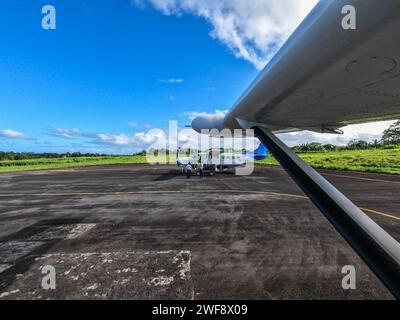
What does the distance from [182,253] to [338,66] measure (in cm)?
438

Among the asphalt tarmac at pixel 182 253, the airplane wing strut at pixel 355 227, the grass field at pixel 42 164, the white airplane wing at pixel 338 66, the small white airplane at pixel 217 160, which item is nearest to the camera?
the white airplane wing at pixel 338 66

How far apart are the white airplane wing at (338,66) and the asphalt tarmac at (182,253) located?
2.77 metres

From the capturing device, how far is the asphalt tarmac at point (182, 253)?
135 inches

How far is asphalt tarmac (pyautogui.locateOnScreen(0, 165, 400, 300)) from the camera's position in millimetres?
3426

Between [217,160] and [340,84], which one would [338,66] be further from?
[217,160]

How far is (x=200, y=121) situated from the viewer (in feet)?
12.2

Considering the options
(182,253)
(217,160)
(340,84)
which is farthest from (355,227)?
(217,160)

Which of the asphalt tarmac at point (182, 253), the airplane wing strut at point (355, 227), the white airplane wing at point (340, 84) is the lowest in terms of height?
the asphalt tarmac at point (182, 253)

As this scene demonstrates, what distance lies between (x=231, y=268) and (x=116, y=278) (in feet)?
6.25

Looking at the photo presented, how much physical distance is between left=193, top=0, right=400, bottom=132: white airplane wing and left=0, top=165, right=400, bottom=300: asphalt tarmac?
2.77 m

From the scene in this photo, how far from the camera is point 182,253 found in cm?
466

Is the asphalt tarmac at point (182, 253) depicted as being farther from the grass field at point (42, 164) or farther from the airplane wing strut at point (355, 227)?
the grass field at point (42, 164)

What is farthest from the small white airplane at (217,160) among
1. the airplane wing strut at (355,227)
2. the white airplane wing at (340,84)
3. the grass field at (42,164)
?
the grass field at (42,164)
